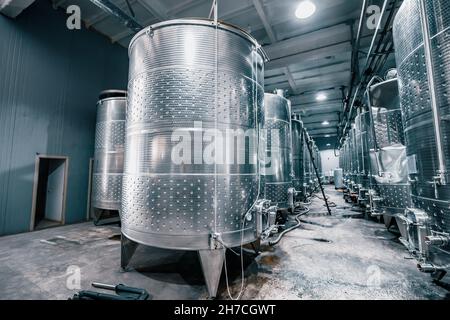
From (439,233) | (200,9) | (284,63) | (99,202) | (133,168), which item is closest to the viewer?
(439,233)

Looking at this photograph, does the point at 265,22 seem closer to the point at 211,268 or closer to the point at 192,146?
the point at 192,146

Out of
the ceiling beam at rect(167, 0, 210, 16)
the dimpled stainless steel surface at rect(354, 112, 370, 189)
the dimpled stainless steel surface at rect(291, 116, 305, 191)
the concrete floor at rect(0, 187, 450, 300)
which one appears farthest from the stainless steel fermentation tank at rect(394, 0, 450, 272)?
the ceiling beam at rect(167, 0, 210, 16)

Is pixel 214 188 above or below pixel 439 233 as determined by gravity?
above

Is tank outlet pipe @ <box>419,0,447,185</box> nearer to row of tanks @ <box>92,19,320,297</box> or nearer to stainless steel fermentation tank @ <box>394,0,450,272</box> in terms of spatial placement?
stainless steel fermentation tank @ <box>394,0,450,272</box>

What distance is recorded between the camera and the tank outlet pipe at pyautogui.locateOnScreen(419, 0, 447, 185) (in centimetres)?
146

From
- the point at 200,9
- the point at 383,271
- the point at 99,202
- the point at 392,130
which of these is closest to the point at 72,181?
the point at 99,202

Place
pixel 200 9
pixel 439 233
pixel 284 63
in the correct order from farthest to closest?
pixel 284 63 → pixel 200 9 → pixel 439 233

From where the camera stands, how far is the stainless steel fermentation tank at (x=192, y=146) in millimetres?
1870

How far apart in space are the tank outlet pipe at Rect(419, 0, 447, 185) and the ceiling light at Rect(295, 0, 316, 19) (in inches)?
147

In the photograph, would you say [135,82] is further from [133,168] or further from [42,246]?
[42,246]

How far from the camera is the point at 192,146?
1.90 m

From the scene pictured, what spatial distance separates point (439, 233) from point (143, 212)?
252cm

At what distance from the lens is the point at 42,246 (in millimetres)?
3254

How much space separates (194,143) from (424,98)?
201 cm
